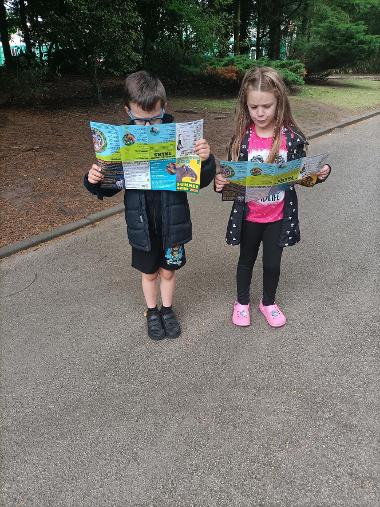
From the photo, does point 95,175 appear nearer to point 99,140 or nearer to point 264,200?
point 99,140

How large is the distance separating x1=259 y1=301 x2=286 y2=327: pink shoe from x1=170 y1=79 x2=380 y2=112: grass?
818 centimetres

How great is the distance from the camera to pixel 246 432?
7.18 feet

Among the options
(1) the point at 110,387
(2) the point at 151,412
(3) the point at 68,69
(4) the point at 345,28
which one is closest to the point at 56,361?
(1) the point at 110,387

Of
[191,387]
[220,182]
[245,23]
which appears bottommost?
[191,387]

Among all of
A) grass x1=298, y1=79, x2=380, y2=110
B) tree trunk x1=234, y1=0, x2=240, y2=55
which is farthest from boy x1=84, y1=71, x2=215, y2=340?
tree trunk x1=234, y1=0, x2=240, y2=55

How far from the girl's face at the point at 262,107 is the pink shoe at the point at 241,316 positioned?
4.19ft

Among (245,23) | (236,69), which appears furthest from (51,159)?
(245,23)

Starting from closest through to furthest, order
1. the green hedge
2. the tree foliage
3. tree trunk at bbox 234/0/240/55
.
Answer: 1. the tree foliage
2. the green hedge
3. tree trunk at bbox 234/0/240/55

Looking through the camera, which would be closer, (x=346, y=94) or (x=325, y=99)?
(x=325, y=99)

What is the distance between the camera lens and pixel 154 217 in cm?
261

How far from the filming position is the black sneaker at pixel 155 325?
2919mm

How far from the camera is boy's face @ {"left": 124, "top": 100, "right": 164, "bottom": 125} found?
2.30 metres

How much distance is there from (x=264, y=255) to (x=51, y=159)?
14.7ft

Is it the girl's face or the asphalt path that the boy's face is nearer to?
the girl's face
